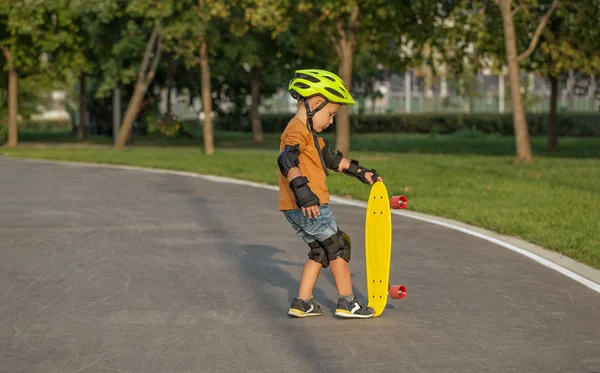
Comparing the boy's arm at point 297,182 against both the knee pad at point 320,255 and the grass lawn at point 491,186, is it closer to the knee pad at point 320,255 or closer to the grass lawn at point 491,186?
the knee pad at point 320,255

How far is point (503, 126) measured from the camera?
57781 millimetres

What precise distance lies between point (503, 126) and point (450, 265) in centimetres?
4779

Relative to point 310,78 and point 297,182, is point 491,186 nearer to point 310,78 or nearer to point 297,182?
point 310,78

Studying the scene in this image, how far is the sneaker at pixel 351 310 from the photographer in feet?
26.5

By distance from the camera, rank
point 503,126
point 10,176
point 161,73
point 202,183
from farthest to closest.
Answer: point 503,126 → point 161,73 → point 10,176 → point 202,183

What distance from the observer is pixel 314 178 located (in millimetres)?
7918

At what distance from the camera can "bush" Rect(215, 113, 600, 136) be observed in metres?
55.8

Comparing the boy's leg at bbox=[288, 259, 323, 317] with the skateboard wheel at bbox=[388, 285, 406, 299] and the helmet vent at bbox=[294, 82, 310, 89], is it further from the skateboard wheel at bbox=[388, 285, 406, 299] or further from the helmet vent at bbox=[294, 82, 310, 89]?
the helmet vent at bbox=[294, 82, 310, 89]

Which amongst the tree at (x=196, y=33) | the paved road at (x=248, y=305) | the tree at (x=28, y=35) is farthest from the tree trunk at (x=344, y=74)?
the paved road at (x=248, y=305)

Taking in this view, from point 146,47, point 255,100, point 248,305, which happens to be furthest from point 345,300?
point 255,100

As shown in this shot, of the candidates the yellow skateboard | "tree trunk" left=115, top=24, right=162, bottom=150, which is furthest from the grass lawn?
"tree trunk" left=115, top=24, right=162, bottom=150

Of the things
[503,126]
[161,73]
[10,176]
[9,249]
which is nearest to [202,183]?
[10,176]

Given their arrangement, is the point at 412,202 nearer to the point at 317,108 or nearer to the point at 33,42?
the point at 317,108

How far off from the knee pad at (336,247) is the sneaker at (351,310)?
11.3 inches
